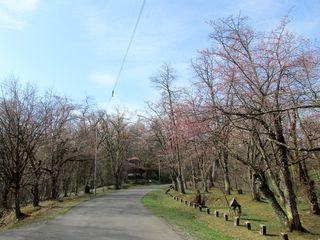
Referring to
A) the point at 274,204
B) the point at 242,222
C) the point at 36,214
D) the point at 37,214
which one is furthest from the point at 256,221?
the point at 36,214

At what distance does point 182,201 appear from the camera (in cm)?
3244

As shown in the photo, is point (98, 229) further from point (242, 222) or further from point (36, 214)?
point (36, 214)

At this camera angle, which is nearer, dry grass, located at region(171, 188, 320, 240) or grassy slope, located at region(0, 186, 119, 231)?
dry grass, located at region(171, 188, 320, 240)

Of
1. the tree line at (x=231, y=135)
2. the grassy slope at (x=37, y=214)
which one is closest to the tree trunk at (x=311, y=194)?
the tree line at (x=231, y=135)

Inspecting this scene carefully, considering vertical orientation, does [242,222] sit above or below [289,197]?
below

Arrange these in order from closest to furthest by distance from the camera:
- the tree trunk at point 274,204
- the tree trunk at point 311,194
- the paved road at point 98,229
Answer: the paved road at point 98,229, the tree trunk at point 274,204, the tree trunk at point 311,194

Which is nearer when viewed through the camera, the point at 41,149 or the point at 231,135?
the point at 231,135

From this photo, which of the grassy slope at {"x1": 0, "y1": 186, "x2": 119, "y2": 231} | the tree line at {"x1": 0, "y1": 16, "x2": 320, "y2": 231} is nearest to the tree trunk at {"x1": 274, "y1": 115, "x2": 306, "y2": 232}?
the tree line at {"x1": 0, "y1": 16, "x2": 320, "y2": 231}

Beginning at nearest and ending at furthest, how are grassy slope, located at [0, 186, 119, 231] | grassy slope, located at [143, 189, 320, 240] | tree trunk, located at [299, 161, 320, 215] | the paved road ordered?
the paved road, grassy slope, located at [143, 189, 320, 240], tree trunk, located at [299, 161, 320, 215], grassy slope, located at [0, 186, 119, 231]

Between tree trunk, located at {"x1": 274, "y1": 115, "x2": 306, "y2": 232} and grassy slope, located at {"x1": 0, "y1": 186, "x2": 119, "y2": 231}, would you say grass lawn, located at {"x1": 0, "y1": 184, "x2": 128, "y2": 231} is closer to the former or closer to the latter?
grassy slope, located at {"x1": 0, "y1": 186, "x2": 119, "y2": 231}

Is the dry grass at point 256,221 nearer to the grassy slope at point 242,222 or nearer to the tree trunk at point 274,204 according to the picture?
the grassy slope at point 242,222

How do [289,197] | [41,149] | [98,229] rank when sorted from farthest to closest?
1. [41,149]
2. [98,229]
3. [289,197]

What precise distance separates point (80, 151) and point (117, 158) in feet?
89.1

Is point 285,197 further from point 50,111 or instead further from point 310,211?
point 50,111
